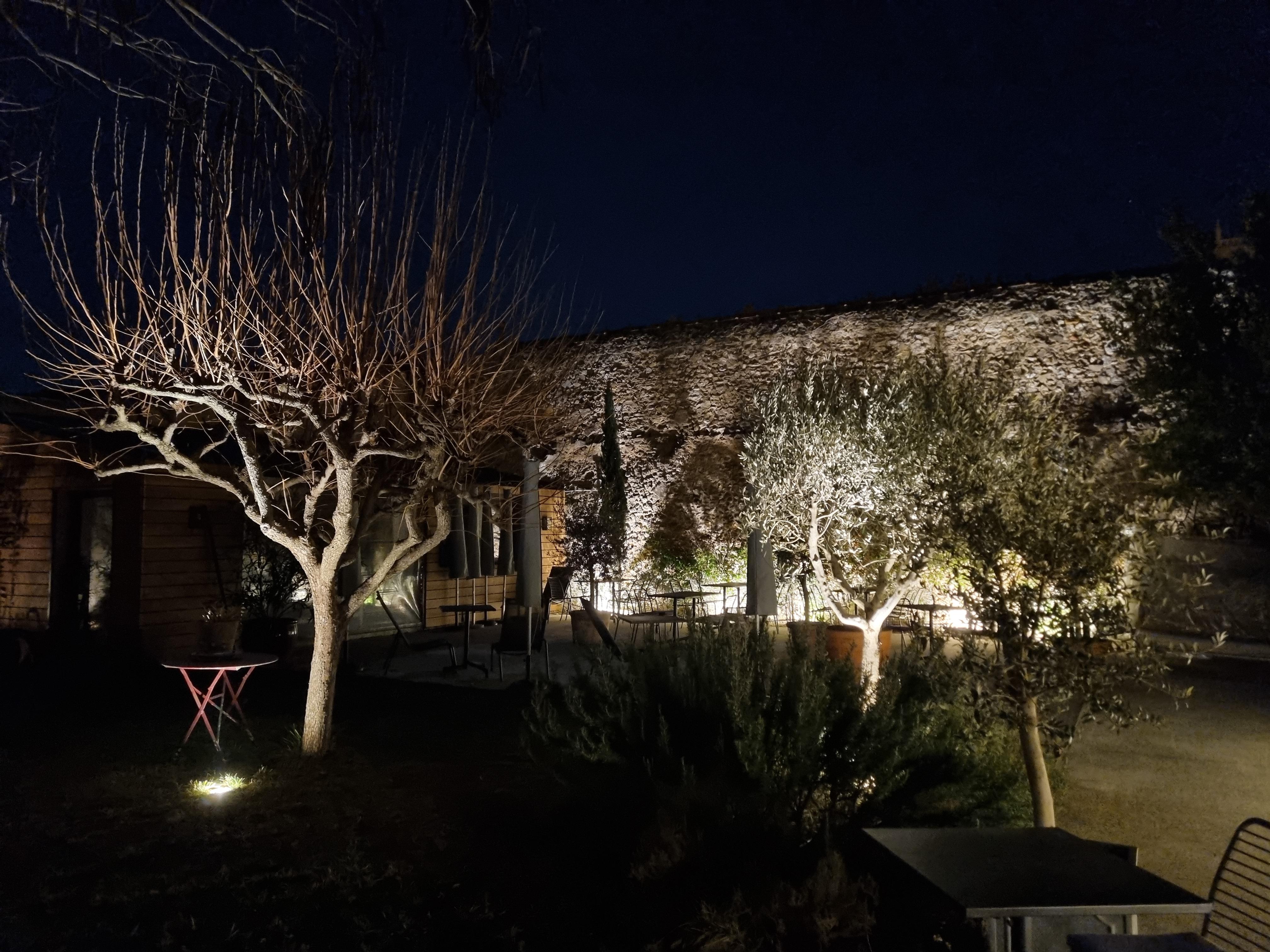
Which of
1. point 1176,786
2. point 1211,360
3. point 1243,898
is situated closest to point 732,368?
point 1211,360

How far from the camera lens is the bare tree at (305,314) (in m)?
4.58

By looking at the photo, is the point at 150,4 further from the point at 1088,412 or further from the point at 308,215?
the point at 1088,412

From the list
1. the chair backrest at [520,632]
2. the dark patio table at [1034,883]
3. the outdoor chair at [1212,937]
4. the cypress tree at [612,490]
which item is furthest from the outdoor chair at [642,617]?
the outdoor chair at [1212,937]

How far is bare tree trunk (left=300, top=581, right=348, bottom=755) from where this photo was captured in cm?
493

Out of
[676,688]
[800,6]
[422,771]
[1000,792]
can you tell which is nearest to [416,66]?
[800,6]

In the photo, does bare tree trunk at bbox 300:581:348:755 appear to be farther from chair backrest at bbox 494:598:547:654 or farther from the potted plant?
chair backrest at bbox 494:598:547:654

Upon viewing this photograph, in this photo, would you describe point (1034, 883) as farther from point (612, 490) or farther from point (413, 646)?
point (612, 490)

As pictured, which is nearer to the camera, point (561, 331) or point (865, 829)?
point (865, 829)

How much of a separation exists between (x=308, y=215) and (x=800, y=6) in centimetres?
272

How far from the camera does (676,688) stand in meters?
3.97

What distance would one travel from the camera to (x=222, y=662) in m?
4.90

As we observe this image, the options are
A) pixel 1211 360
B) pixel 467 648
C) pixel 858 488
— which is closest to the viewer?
pixel 858 488

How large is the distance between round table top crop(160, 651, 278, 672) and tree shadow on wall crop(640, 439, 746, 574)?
9.51 meters

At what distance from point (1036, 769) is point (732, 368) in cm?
1147
